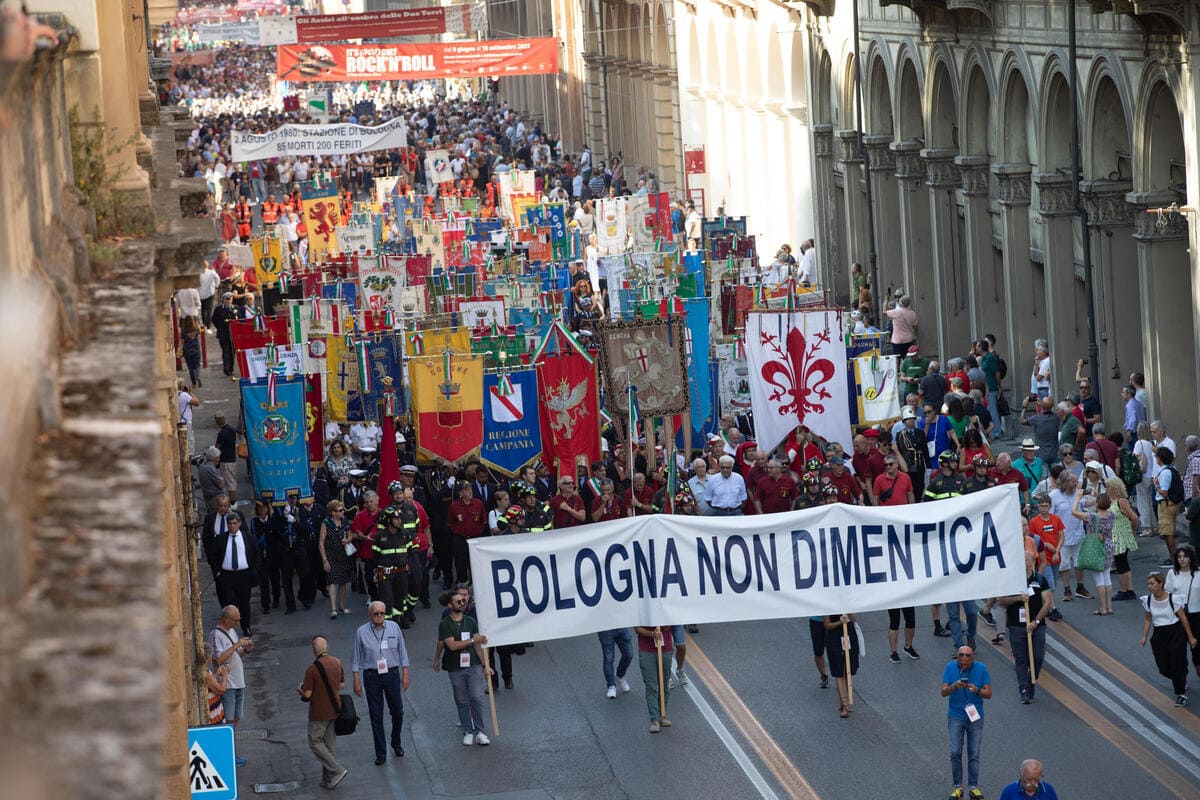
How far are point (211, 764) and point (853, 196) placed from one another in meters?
29.8

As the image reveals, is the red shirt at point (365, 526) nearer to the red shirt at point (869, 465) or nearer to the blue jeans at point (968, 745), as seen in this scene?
the red shirt at point (869, 465)

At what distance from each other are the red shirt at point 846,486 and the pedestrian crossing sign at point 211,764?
9.95 m

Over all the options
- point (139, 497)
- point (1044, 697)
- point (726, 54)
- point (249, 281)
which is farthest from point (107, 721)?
point (726, 54)

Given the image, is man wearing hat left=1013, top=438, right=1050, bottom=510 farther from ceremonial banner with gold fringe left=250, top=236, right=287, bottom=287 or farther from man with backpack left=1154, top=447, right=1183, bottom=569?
ceremonial banner with gold fringe left=250, top=236, right=287, bottom=287

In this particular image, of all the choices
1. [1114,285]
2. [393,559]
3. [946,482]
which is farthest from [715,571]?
[1114,285]

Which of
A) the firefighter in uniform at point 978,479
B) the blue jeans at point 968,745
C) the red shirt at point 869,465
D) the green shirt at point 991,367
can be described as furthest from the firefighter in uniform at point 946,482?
the green shirt at point 991,367

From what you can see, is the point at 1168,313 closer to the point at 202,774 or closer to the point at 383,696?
the point at 383,696

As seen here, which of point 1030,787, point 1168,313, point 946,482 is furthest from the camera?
point 1168,313

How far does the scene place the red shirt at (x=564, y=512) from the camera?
20203 millimetres

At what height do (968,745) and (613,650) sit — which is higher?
(613,650)

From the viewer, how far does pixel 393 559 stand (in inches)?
770

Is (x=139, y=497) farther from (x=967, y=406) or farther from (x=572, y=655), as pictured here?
(x=967, y=406)

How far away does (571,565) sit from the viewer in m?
16.0

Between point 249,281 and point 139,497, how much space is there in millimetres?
33578
